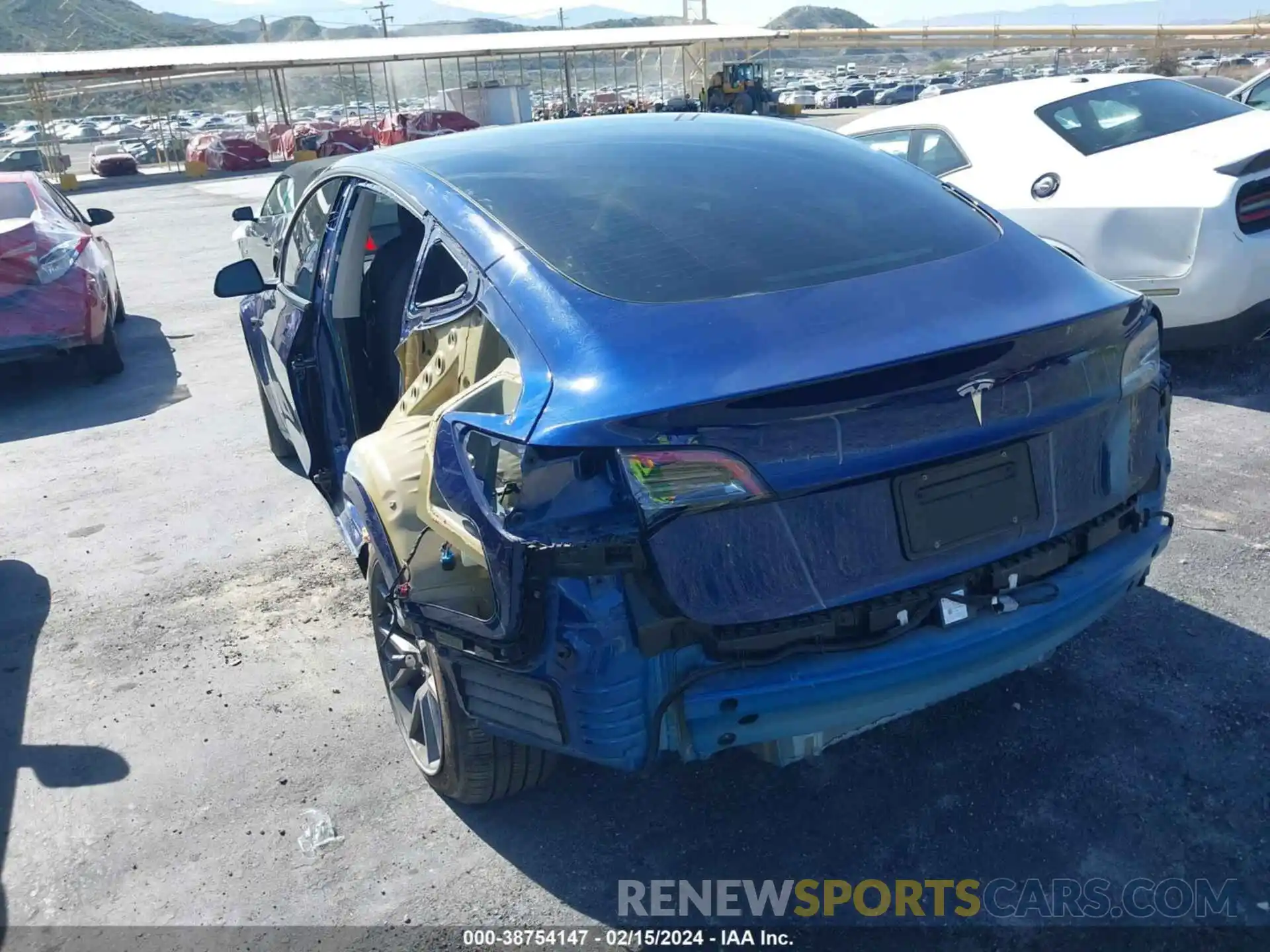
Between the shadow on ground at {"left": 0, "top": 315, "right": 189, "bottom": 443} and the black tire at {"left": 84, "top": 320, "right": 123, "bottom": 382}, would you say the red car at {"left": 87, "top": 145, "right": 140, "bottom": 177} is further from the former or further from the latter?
the black tire at {"left": 84, "top": 320, "right": 123, "bottom": 382}

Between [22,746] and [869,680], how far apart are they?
108 inches

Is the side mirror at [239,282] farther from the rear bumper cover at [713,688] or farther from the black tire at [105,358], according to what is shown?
the black tire at [105,358]

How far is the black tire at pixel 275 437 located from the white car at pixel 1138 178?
4172 mm

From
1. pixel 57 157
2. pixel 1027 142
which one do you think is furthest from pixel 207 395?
pixel 57 157

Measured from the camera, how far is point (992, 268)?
8.37 ft

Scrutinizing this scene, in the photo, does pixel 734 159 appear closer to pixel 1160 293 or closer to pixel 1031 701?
pixel 1031 701

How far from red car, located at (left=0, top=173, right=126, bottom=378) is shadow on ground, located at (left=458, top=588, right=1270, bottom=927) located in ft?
19.1

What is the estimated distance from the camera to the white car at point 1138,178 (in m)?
4.90

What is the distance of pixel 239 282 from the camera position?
4.29m

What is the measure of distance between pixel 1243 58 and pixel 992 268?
61.9m

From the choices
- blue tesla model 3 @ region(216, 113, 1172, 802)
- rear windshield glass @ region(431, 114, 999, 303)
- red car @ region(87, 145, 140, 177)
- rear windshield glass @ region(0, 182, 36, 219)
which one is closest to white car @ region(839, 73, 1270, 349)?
rear windshield glass @ region(431, 114, 999, 303)

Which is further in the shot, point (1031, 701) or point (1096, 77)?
point (1096, 77)

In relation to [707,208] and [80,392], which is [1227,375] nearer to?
Result: [707,208]

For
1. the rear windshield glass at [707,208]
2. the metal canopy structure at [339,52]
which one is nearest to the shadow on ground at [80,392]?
the rear windshield glass at [707,208]
